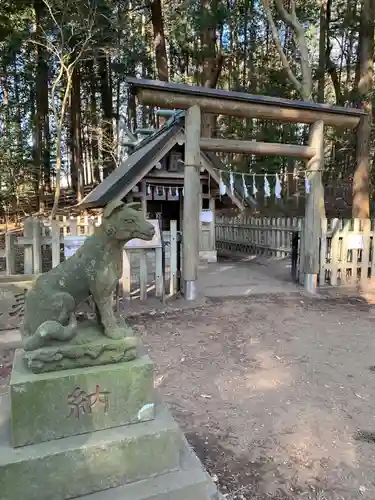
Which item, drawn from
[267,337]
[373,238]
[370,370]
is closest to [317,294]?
[373,238]

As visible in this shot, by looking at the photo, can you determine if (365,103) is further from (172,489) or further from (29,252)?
(172,489)

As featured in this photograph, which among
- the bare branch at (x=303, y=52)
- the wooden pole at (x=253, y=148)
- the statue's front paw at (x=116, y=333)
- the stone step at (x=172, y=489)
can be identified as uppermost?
the bare branch at (x=303, y=52)

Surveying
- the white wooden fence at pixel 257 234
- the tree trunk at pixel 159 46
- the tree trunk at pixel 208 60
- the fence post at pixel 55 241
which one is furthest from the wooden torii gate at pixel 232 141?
the tree trunk at pixel 159 46

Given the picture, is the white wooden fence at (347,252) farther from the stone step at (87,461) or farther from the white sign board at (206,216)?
the stone step at (87,461)

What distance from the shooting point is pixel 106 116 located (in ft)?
64.8

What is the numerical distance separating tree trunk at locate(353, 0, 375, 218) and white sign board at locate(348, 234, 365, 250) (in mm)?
4134

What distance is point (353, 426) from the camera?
120 inches

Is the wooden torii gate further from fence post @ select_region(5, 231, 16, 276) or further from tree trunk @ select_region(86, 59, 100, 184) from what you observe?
tree trunk @ select_region(86, 59, 100, 184)

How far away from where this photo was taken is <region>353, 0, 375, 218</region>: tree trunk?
450 inches

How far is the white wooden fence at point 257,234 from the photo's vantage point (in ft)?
37.8

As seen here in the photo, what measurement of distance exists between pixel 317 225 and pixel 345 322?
2.48 metres

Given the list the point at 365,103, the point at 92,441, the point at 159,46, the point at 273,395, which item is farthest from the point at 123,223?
the point at 159,46

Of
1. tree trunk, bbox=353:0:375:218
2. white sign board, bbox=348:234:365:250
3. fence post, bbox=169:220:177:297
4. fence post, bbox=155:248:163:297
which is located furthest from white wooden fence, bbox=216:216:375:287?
tree trunk, bbox=353:0:375:218

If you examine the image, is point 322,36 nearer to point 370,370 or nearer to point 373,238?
point 373,238
